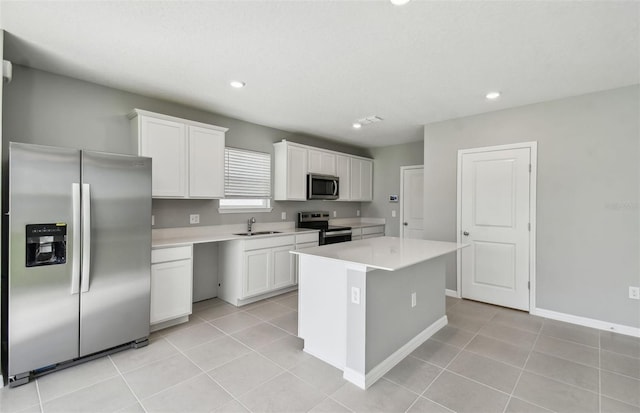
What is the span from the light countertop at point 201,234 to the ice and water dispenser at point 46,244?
0.75 m

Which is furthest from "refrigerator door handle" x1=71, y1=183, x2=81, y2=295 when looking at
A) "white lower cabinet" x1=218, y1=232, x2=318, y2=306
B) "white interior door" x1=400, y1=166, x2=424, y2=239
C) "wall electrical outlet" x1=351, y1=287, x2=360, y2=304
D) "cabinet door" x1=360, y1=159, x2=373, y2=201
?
"white interior door" x1=400, y1=166, x2=424, y2=239

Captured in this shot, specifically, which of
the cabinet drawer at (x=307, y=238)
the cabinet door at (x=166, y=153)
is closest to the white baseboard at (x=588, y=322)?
the cabinet drawer at (x=307, y=238)

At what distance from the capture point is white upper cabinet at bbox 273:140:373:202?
15.3 ft

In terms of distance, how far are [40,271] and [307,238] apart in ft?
9.88

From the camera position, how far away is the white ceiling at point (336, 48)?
1.88 m

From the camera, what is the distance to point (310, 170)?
500 centimetres

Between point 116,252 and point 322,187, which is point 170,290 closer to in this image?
point 116,252

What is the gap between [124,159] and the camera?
8.48 ft

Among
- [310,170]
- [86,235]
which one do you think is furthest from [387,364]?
[310,170]

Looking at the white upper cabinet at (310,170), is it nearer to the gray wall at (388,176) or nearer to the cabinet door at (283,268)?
the gray wall at (388,176)

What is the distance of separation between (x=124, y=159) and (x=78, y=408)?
1829 millimetres

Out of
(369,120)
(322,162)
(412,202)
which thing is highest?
(369,120)

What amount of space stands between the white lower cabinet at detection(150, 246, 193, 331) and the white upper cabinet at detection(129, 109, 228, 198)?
0.66 m

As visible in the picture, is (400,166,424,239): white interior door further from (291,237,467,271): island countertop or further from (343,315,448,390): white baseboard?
(343,315,448,390): white baseboard
